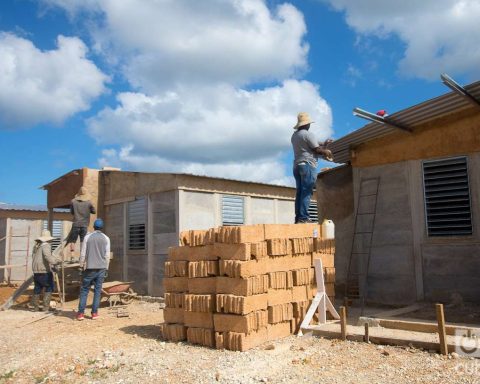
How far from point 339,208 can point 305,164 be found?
388 cm

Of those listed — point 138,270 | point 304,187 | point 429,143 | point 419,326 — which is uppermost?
point 429,143

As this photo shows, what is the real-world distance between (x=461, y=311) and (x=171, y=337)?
498cm

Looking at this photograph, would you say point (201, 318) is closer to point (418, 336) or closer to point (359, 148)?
point (418, 336)

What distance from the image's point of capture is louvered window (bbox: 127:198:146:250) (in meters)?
14.0

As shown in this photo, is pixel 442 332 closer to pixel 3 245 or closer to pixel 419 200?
pixel 419 200

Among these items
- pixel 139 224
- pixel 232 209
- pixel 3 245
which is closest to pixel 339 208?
pixel 232 209

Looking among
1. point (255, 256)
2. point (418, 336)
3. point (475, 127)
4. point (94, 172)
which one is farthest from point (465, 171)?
point (94, 172)

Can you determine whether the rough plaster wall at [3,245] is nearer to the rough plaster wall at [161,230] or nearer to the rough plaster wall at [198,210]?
the rough plaster wall at [161,230]

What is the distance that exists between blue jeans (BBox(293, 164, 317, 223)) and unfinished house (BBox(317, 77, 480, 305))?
191cm

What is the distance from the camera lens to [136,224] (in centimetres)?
1418

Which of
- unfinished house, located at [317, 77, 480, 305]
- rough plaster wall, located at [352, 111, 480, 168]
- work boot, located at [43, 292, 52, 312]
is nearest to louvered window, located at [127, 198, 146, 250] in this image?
work boot, located at [43, 292, 52, 312]

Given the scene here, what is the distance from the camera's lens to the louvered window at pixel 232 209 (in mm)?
13859

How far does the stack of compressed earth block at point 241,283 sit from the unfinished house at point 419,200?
2131 mm

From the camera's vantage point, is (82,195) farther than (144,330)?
Yes
